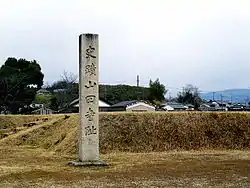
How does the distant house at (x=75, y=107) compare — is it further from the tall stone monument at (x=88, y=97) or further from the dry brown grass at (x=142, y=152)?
the tall stone monument at (x=88, y=97)

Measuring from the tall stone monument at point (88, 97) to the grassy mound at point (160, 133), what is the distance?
13.5 feet

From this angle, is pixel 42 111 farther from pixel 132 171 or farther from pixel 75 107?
pixel 132 171

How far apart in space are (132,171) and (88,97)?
3110 millimetres

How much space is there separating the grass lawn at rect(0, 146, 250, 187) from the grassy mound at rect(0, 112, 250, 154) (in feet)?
5.24

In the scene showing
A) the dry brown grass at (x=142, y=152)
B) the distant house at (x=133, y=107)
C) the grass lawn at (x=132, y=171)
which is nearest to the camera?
the grass lawn at (x=132, y=171)

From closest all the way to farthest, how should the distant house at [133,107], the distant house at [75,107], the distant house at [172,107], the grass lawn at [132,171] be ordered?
the grass lawn at [132,171]
the distant house at [75,107]
the distant house at [133,107]
the distant house at [172,107]

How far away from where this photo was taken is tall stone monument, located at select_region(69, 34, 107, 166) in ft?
46.4

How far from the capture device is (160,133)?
20281mm

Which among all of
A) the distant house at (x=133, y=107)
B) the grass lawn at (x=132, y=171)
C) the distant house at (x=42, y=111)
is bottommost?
the grass lawn at (x=132, y=171)

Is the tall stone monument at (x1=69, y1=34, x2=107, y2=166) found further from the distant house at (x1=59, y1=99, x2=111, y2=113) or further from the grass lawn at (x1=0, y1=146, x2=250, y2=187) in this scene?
the distant house at (x1=59, y1=99, x2=111, y2=113)

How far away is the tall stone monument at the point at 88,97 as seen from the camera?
1416cm

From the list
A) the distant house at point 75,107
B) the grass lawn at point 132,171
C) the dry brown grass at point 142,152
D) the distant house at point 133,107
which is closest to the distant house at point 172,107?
the distant house at point 133,107

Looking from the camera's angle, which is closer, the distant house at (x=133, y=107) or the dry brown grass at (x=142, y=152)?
the dry brown grass at (x=142, y=152)

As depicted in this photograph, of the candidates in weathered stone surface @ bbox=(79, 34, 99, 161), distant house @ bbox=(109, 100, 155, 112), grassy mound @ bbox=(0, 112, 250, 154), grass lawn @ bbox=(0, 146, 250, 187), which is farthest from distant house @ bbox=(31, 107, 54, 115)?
weathered stone surface @ bbox=(79, 34, 99, 161)
